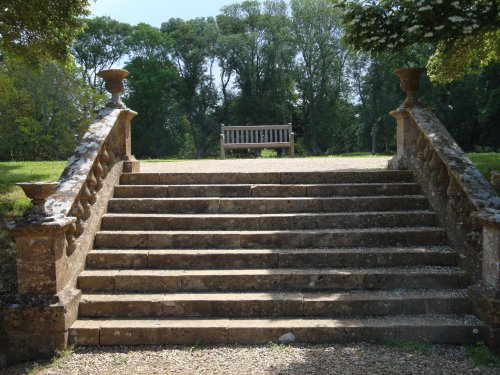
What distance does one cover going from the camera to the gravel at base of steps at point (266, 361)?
4086mm

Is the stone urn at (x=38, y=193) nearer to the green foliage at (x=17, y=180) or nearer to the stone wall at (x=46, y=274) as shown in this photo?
the stone wall at (x=46, y=274)

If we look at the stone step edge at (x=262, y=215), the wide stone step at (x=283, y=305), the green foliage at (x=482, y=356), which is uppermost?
the stone step edge at (x=262, y=215)

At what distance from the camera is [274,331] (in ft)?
15.4

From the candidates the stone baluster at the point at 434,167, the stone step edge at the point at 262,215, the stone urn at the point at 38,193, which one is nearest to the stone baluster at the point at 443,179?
the stone baluster at the point at 434,167

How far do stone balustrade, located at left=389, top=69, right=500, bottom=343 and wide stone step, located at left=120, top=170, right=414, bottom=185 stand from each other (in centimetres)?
44

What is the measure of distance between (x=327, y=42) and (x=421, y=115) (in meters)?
36.4

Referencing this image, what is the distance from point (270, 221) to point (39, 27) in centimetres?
560

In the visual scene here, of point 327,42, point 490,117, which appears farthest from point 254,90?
point 490,117

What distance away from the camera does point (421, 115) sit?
6715mm

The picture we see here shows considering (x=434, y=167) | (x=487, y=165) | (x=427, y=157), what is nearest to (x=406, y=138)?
(x=427, y=157)

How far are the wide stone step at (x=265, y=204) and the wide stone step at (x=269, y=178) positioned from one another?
544 millimetres

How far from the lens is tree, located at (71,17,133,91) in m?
41.4

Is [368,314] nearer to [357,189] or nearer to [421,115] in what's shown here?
[357,189]

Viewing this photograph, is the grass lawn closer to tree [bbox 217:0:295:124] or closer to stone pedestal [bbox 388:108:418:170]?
stone pedestal [bbox 388:108:418:170]
